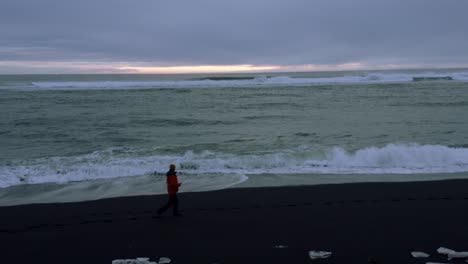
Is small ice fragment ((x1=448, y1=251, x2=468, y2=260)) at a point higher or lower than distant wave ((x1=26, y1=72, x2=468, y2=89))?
lower

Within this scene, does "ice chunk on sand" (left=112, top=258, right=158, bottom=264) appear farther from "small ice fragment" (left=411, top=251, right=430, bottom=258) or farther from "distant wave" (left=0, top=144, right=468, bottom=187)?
"distant wave" (left=0, top=144, right=468, bottom=187)

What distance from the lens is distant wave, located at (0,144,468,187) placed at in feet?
41.5

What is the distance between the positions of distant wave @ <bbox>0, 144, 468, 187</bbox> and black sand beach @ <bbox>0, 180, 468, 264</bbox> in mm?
2874

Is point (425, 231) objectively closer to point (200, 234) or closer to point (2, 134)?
point (200, 234)

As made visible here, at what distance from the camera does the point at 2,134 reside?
20.5m

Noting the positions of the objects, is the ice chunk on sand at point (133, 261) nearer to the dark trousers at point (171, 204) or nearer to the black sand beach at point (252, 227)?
the black sand beach at point (252, 227)

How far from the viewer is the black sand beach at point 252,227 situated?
648 cm

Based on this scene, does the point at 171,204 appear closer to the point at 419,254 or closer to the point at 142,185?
the point at 142,185

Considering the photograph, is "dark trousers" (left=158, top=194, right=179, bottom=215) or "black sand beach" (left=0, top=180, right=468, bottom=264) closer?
"black sand beach" (left=0, top=180, right=468, bottom=264)

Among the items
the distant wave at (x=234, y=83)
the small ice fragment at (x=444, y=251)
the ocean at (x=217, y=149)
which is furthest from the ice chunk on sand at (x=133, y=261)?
the distant wave at (x=234, y=83)

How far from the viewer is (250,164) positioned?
45.1 feet

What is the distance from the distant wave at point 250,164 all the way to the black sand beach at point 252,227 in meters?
2.87

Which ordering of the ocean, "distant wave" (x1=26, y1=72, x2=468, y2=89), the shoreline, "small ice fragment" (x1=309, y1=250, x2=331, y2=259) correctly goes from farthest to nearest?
"distant wave" (x1=26, y1=72, x2=468, y2=89) → the ocean → the shoreline → "small ice fragment" (x1=309, y1=250, x2=331, y2=259)

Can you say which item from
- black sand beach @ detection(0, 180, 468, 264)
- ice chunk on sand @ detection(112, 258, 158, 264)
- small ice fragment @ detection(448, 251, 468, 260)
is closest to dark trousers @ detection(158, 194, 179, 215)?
black sand beach @ detection(0, 180, 468, 264)
